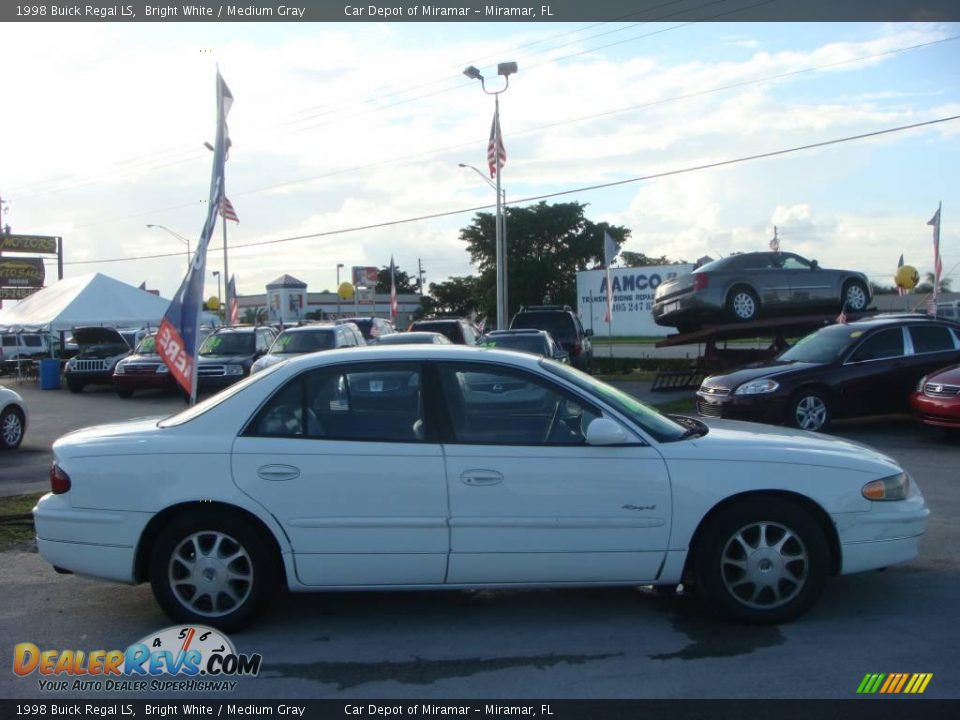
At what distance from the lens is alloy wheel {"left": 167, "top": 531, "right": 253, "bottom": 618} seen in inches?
195

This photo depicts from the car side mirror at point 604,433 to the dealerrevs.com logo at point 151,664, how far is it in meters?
2.11

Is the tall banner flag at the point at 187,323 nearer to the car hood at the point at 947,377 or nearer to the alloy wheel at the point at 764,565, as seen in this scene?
the alloy wheel at the point at 764,565

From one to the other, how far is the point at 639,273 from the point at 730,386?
37950mm

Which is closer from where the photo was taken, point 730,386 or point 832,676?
point 832,676

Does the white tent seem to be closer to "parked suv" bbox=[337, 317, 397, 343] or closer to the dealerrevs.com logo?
"parked suv" bbox=[337, 317, 397, 343]

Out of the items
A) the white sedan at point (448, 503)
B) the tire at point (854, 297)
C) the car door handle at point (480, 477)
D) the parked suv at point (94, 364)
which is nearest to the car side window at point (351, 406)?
the white sedan at point (448, 503)

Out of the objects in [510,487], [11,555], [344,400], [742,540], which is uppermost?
[344,400]

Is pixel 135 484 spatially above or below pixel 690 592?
above

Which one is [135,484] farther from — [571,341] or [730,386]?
[571,341]

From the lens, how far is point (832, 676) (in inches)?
171

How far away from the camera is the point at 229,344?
22031mm

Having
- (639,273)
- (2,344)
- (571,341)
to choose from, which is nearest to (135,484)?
(571,341)

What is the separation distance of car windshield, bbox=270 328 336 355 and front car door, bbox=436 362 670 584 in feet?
49.1

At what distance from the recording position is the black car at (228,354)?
2089 centimetres
